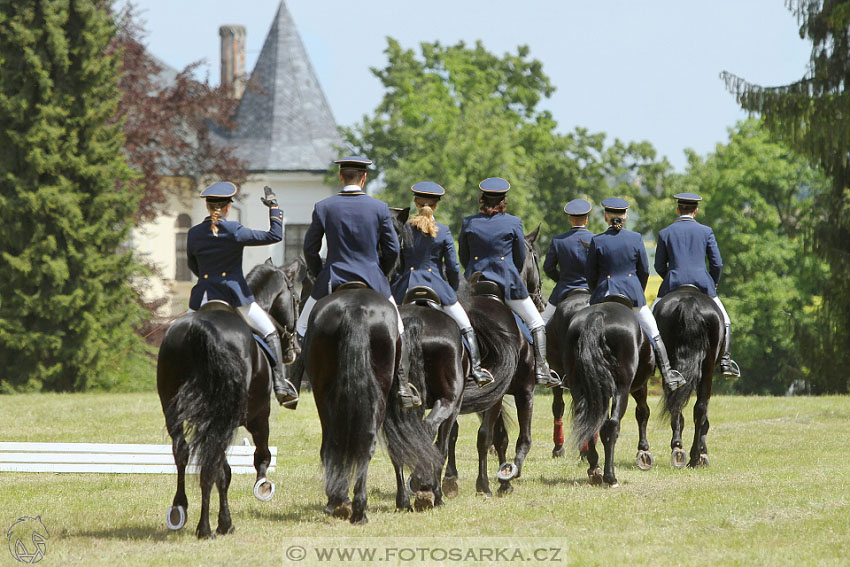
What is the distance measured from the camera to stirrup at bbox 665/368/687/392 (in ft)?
40.0

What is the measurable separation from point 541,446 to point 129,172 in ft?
57.5

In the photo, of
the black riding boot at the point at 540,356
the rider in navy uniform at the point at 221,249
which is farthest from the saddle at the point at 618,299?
the rider in navy uniform at the point at 221,249

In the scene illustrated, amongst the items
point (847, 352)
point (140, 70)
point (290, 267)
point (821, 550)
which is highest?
point (140, 70)

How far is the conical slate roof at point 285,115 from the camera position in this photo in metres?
53.9

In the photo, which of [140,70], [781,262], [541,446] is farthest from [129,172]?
[781,262]

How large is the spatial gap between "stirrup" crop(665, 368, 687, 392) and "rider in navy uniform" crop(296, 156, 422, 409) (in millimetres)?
3724

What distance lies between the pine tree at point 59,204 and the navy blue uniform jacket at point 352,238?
19.4 m

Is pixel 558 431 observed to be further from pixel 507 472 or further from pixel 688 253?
pixel 507 472

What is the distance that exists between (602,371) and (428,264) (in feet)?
6.47

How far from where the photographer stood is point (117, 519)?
942 centimetres

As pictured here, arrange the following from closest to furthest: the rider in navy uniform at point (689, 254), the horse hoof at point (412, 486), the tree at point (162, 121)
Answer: the horse hoof at point (412, 486)
the rider in navy uniform at point (689, 254)
the tree at point (162, 121)

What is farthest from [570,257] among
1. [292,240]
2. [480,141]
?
[292,240]

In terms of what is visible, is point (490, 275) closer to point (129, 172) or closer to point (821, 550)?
point (821, 550)

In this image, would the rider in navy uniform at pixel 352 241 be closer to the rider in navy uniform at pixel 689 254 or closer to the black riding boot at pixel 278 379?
the black riding boot at pixel 278 379
